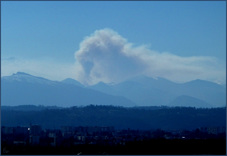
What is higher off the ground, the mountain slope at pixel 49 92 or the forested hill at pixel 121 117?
the mountain slope at pixel 49 92

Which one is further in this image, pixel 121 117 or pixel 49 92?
pixel 49 92

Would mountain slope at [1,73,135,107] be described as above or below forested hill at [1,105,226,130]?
above

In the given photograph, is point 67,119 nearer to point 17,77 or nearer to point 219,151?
point 219,151

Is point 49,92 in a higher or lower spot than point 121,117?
higher

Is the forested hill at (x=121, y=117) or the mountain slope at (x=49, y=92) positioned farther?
the mountain slope at (x=49, y=92)

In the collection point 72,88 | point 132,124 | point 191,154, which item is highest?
point 72,88

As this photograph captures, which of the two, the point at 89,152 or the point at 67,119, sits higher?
the point at 67,119

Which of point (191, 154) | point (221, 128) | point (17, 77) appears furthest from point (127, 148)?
point (17, 77)

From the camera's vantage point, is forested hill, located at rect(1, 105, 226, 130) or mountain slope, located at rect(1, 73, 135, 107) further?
mountain slope, located at rect(1, 73, 135, 107)
